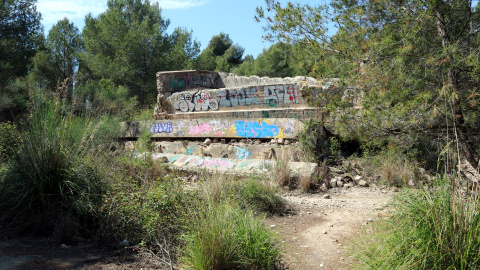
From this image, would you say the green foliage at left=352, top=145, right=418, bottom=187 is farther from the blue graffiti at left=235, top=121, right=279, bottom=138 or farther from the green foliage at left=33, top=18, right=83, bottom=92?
the green foliage at left=33, top=18, right=83, bottom=92

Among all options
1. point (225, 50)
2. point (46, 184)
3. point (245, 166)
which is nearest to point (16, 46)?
point (245, 166)

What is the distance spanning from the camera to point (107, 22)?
24.6 m

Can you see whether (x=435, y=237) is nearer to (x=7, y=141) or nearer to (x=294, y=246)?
(x=294, y=246)

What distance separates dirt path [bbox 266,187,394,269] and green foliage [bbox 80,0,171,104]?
57.6 ft

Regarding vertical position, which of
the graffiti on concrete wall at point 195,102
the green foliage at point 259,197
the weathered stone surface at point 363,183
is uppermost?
the graffiti on concrete wall at point 195,102

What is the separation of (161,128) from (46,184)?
9.30 metres

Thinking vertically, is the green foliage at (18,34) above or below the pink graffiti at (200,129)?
above

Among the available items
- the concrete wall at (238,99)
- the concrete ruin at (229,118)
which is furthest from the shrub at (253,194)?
the concrete wall at (238,99)

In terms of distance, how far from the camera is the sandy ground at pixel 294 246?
147 inches

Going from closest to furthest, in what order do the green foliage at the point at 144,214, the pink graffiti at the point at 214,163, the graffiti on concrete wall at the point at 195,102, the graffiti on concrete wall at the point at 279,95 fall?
the green foliage at the point at 144,214 < the pink graffiti at the point at 214,163 < the graffiti on concrete wall at the point at 279,95 < the graffiti on concrete wall at the point at 195,102

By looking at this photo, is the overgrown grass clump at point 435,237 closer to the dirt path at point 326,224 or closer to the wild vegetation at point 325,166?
the wild vegetation at point 325,166

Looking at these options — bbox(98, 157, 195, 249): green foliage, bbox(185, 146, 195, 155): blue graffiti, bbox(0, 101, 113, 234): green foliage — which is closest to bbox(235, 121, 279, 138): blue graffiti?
bbox(185, 146, 195, 155): blue graffiti

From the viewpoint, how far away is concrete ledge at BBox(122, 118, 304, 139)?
10.3 meters

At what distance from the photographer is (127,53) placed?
76.7 feet
